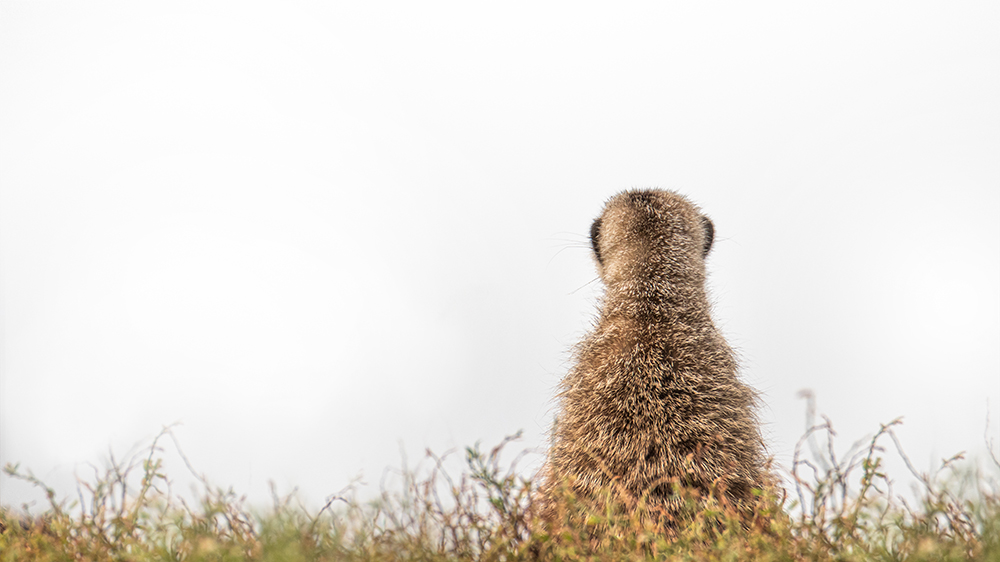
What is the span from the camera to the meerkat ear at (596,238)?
4895 millimetres

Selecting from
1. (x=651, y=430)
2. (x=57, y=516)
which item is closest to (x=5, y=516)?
(x=57, y=516)

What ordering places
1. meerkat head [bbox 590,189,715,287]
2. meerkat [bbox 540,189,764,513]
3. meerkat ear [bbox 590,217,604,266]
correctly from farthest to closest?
meerkat ear [bbox 590,217,604,266]
meerkat head [bbox 590,189,715,287]
meerkat [bbox 540,189,764,513]

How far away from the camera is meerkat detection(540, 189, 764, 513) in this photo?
3.92m

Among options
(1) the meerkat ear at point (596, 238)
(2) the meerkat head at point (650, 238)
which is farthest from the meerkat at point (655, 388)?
(1) the meerkat ear at point (596, 238)

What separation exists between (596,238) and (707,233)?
798 millimetres

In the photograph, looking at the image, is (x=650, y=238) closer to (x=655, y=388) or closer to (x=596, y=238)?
(x=596, y=238)

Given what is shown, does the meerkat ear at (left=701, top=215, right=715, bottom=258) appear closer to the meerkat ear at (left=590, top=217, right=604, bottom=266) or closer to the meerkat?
the meerkat

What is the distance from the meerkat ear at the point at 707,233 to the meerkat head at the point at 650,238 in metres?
0.05

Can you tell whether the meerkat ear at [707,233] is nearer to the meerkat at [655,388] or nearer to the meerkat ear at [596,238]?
the meerkat at [655,388]

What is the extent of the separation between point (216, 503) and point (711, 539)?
2340 millimetres

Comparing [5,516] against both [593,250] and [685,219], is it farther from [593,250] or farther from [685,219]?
[685,219]

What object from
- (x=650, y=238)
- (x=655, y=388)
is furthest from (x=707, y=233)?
→ (x=655, y=388)

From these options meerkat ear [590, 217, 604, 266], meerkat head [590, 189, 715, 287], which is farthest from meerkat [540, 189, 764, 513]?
meerkat ear [590, 217, 604, 266]

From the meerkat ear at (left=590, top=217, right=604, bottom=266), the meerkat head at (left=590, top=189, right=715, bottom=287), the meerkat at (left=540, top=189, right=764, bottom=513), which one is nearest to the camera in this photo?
the meerkat at (left=540, top=189, right=764, bottom=513)
